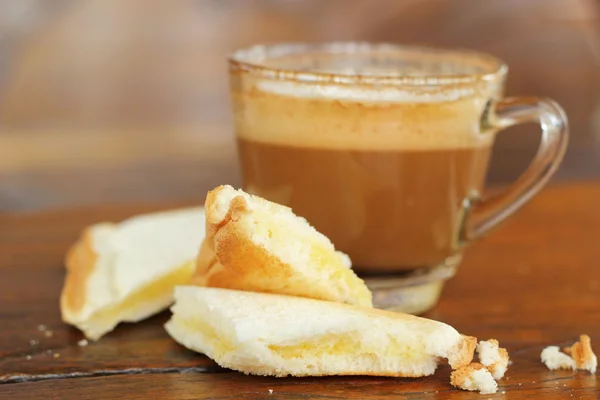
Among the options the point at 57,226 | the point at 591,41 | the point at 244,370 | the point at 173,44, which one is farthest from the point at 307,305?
the point at 591,41

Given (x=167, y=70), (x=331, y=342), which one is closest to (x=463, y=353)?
(x=331, y=342)

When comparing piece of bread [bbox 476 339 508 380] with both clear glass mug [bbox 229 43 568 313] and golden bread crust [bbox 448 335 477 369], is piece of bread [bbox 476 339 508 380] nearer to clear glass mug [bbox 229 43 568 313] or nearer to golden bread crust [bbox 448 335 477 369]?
golden bread crust [bbox 448 335 477 369]

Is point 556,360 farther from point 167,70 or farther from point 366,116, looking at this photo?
point 167,70

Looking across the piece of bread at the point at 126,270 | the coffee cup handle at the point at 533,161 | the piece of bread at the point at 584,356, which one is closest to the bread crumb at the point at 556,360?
the piece of bread at the point at 584,356

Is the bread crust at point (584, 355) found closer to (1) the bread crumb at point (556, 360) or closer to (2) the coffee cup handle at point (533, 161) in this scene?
(1) the bread crumb at point (556, 360)

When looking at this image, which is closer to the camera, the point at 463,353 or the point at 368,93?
the point at 463,353

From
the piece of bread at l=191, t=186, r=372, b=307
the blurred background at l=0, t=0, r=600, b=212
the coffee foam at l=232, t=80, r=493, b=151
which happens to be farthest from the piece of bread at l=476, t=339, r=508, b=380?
the blurred background at l=0, t=0, r=600, b=212
